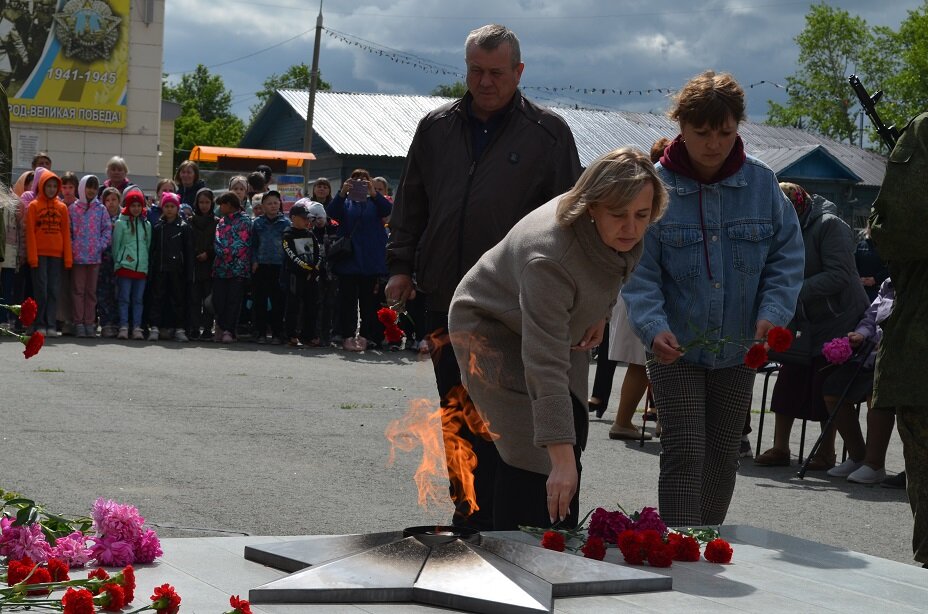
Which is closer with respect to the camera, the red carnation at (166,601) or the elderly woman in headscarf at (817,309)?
the red carnation at (166,601)

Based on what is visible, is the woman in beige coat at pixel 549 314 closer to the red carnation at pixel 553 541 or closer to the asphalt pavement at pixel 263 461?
the red carnation at pixel 553 541

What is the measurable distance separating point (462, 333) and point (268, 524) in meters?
2.70

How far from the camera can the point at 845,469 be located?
33.0 ft

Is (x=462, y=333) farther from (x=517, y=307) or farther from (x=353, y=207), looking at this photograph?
(x=353, y=207)

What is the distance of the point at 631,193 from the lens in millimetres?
4152

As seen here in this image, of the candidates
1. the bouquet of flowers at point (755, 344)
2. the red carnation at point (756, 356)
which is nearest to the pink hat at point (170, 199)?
the bouquet of flowers at point (755, 344)

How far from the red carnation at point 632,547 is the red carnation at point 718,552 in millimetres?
248

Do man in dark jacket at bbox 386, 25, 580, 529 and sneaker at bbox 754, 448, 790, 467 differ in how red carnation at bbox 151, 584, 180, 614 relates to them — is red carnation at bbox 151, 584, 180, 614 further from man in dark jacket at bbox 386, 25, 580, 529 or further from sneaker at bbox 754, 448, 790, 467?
sneaker at bbox 754, 448, 790, 467

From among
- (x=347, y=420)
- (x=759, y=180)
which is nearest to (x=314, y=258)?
(x=347, y=420)

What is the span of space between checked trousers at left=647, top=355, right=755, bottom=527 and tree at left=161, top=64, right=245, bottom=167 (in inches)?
3544

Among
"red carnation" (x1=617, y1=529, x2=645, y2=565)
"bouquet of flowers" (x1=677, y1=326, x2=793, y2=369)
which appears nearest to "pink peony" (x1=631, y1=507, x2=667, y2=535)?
"red carnation" (x1=617, y1=529, x2=645, y2=565)

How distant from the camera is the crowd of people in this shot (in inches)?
631

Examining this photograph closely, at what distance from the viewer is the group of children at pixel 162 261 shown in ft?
52.2

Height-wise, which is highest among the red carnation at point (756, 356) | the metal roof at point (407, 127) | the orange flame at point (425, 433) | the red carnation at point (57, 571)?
the metal roof at point (407, 127)
